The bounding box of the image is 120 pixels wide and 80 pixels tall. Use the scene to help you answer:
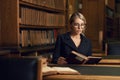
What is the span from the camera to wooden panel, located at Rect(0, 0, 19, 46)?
429 centimetres

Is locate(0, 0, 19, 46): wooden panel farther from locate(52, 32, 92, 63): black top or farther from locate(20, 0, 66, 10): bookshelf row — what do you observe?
locate(52, 32, 92, 63): black top

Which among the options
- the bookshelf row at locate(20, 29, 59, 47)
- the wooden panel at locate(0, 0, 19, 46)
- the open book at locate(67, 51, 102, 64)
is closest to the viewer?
the open book at locate(67, 51, 102, 64)

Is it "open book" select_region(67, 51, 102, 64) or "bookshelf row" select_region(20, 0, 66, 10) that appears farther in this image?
"bookshelf row" select_region(20, 0, 66, 10)

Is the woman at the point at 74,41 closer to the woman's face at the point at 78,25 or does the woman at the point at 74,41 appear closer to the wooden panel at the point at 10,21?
the woman's face at the point at 78,25

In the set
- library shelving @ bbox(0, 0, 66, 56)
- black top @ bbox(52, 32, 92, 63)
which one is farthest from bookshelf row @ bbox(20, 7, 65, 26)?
black top @ bbox(52, 32, 92, 63)

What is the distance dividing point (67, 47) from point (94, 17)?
14.5 ft

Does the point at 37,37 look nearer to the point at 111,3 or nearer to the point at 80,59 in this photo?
the point at 80,59

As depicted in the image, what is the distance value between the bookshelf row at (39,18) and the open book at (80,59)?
1530mm

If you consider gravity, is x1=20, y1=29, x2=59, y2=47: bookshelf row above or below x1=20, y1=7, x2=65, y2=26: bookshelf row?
below

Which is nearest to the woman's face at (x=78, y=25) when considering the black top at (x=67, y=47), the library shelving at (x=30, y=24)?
the black top at (x=67, y=47)

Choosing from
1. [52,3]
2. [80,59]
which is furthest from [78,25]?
[52,3]

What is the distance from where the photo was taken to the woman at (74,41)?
3.63 metres

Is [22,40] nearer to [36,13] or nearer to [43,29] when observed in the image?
[36,13]

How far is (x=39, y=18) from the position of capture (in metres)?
5.38
